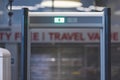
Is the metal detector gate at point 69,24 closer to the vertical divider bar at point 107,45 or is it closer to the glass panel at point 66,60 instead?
the vertical divider bar at point 107,45

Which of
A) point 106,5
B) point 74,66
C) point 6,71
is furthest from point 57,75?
point 6,71

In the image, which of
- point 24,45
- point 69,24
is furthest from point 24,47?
point 69,24

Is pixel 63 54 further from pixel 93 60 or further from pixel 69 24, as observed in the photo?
pixel 69 24

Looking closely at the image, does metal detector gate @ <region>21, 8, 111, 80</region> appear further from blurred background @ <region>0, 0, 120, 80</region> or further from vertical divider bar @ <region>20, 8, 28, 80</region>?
blurred background @ <region>0, 0, 120, 80</region>

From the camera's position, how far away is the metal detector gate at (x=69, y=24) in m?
8.14

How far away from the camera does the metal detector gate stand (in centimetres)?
814

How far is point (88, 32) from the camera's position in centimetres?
901

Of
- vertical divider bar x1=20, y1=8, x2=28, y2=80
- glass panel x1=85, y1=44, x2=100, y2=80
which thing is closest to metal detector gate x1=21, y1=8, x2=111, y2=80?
vertical divider bar x1=20, y1=8, x2=28, y2=80

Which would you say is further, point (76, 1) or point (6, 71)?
point (76, 1)

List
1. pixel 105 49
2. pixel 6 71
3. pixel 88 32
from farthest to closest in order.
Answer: pixel 88 32, pixel 105 49, pixel 6 71

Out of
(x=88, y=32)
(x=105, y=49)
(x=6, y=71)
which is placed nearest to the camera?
(x=6, y=71)

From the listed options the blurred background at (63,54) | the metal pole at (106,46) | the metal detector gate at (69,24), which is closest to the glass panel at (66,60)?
the blurred background at (63,54)

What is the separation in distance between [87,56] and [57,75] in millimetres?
763

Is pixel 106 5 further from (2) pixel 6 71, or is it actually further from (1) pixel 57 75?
(2) pixel 6 71
